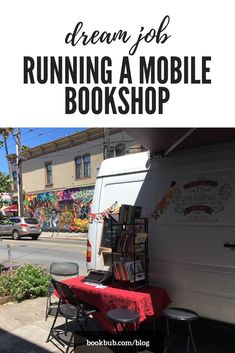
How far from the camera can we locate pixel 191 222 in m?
4.69

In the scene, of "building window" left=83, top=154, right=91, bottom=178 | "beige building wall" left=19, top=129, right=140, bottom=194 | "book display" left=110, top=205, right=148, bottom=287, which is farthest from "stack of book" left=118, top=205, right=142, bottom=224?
"building window" left=83, top=154, right=91, bottom=178

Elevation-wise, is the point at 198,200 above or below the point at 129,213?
above

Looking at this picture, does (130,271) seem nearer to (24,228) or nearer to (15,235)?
(24,228)

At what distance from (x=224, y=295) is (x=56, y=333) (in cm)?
243

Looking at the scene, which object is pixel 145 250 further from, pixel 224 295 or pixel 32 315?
pixel 32 315

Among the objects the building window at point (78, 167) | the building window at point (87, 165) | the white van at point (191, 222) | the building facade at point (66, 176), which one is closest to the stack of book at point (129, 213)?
the white van at point (191, 222)

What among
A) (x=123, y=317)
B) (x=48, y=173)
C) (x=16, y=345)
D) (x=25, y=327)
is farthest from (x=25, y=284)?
(x=48, y=173)

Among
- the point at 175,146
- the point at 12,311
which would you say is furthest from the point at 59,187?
the point at 175,146

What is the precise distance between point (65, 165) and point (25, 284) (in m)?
26.7

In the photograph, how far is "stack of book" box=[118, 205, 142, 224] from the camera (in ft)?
16.7

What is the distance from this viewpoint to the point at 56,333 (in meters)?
5.54

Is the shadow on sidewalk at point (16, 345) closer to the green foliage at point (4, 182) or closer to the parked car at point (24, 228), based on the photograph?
the green foliage at point (4, 182)

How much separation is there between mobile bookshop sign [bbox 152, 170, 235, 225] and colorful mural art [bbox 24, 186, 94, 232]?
25780mm

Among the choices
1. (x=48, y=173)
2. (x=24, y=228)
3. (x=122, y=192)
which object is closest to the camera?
(x=122, y=192)
